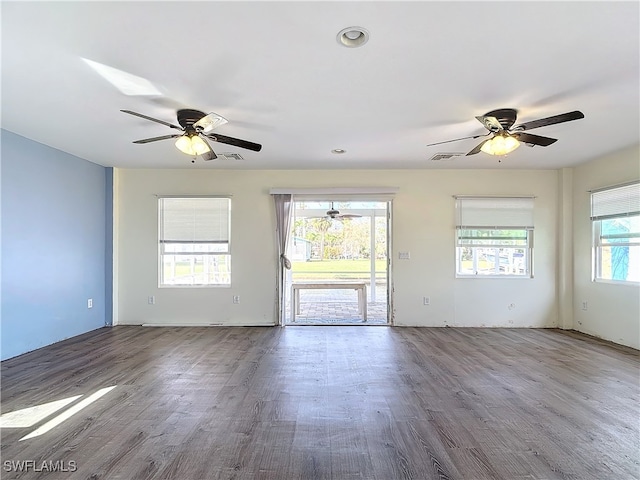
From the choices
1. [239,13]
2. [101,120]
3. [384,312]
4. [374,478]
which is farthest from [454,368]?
[101,120]

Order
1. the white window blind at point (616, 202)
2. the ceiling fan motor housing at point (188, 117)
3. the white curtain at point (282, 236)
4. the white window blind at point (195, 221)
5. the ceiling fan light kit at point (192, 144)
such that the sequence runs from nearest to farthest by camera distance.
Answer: the ceiling fan motor housing at point (188, 117) < the ceiling fan light kit at point (192, 144) < the white window blind at point (616, 202) < the white curtain at point (282, 236) < the white window blind at point (195, 221)

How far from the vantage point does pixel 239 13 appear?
1806 mm

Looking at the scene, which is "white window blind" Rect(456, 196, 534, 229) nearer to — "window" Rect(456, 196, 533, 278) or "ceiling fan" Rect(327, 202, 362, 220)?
"window" Rect(456, 196, 533, 278)

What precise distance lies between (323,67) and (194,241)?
399cm

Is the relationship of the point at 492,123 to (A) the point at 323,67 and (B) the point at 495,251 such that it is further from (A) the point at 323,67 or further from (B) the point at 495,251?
(B) the point at 495,251

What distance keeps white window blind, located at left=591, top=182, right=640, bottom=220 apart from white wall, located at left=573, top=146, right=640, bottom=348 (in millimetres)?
100

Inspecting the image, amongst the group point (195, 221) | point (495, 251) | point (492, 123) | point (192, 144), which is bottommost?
point (495, 251)

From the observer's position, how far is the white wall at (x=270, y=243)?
5.45 m

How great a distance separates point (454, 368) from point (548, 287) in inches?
120

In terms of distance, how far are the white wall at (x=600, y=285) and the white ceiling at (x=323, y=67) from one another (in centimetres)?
72

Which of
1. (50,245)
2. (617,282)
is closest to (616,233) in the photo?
(617,282)

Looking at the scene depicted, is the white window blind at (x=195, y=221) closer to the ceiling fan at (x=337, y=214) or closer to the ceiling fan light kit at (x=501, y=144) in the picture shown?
the ceiling fan at (x=337, y=214)

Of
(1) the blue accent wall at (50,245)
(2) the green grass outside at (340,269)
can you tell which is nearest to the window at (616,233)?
(2) the green grass outside at (340,269)

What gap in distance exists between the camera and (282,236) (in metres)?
5.41
